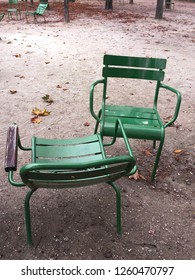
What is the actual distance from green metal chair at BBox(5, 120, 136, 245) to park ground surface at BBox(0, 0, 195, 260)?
18 cm

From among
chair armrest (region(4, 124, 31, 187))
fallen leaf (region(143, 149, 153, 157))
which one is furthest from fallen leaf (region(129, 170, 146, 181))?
chair armrest (region(4, 124, 31, 187))

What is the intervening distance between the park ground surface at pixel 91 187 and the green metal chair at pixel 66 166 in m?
0.18

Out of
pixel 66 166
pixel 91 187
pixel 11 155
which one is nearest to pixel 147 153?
pixel 91 187

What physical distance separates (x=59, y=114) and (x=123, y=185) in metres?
1.65

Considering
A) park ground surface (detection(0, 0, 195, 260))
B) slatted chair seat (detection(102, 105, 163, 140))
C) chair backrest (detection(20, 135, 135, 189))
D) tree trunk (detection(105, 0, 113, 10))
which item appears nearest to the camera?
chair backrest (detection(20, 135, 135, 189))

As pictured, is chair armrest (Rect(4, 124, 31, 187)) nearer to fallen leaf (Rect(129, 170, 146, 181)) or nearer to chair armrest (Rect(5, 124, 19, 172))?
chair armrest (Rect(5, 124, 19, 172))

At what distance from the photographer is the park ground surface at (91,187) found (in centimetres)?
205

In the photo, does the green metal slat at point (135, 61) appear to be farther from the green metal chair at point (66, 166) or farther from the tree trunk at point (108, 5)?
the tree trunk at point (108, 5)

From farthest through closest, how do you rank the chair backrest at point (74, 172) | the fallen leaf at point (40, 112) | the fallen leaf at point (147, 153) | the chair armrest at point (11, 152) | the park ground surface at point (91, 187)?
the fallen leaf at point (40, 112) < the fallen leaf at point (147, 153) < the park ground surface at point (91, 187) < the chair armrest at point (11, 152) < the chair backrest at point (74, 172)

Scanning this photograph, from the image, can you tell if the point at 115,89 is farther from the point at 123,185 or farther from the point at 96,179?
the point at 96,179

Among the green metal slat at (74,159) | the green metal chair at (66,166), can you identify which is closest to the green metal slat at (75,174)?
the green metal chair at (66,166)

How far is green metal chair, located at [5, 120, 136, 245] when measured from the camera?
1.41 m

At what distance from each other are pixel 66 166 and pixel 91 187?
124cm

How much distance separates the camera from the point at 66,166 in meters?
1.37
